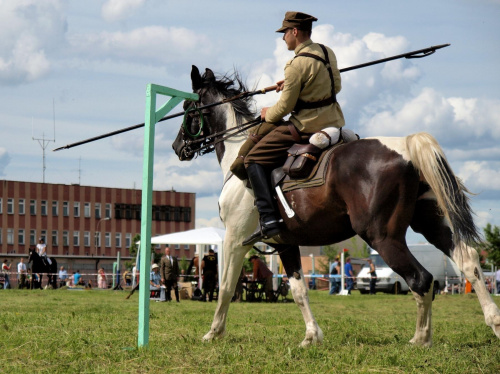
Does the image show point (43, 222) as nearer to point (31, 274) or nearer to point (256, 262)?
point (31, 274)

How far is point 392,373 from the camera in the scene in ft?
20.0

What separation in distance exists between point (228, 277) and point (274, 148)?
154cm

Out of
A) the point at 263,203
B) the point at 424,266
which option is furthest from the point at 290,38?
the point at 424,266

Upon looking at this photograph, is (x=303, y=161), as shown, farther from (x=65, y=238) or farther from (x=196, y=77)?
(x=65, y=238)

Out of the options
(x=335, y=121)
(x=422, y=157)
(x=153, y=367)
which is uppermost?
(x=335, y=121)

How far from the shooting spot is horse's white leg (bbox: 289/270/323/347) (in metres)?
8.54

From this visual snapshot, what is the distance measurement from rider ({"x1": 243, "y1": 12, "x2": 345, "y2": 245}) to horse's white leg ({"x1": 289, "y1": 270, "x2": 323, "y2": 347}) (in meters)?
0.83

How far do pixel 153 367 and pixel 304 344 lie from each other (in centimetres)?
223

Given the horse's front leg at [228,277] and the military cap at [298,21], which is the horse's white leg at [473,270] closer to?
the horse's front leg at [228,277]

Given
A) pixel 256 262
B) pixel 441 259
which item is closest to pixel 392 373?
pixel 256 262

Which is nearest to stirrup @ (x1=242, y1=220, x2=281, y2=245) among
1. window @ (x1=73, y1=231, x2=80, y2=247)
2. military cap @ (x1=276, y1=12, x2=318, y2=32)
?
military cap @ (x1=276, y1=12, x2=318, y2=32)

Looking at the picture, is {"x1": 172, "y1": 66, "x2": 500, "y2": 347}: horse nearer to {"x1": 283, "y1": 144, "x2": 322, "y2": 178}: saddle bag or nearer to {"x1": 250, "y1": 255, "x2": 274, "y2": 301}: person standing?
{"x1": 283, "y1": 144, "x2": 322, "y2": 178}: saddle bag

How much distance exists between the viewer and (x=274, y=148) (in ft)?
27.8

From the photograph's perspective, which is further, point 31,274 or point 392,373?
point 31,274
